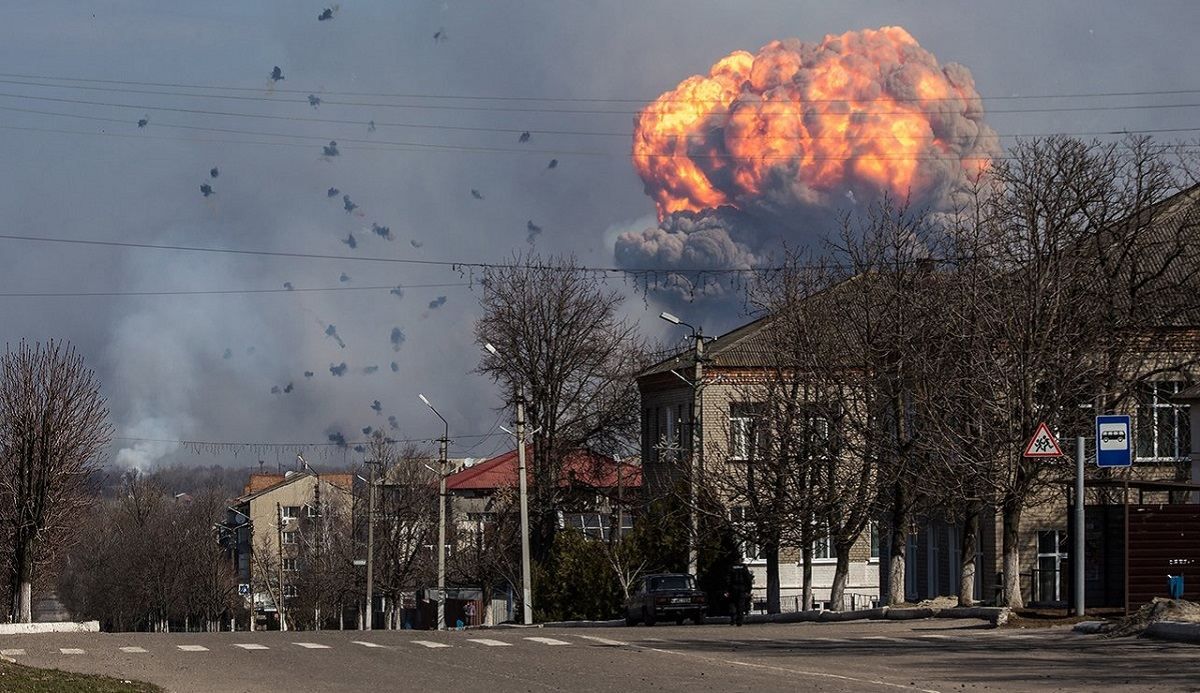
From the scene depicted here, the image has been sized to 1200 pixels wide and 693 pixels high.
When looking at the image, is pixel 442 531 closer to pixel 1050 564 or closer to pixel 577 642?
pixel 1050 564

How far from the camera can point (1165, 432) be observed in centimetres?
5162

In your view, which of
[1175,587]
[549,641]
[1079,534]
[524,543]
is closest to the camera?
[1079,534]

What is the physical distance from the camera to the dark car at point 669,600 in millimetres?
45719

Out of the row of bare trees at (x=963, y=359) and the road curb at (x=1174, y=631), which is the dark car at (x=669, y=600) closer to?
the row of bare trees at (x=963, y=359)

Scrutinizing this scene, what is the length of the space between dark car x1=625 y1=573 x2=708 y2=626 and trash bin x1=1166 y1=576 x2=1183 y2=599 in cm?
1639

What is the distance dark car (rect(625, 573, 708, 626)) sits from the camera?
150 ft

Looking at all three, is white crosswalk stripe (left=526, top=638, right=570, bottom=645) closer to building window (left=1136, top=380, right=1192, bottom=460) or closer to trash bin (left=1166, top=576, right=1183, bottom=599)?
trash bin (left=1166, top=576, right=1183, bottom=599)

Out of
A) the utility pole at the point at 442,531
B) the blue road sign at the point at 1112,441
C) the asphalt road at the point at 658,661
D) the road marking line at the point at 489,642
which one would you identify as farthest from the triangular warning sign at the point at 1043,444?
the utility pole at the point at 442,531

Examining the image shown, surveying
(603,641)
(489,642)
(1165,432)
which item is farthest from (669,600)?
(1165,432)

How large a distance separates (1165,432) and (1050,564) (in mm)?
5424

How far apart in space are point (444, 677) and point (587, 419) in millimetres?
49847

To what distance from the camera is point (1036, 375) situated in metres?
37.9

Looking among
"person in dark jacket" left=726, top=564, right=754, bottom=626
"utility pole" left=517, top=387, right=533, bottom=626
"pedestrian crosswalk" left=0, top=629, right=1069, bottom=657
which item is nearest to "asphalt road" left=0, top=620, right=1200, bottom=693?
"pedestrian crosswalk" left=0, top=629, right=1069, bottom=657

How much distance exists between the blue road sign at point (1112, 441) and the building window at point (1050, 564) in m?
24.4
